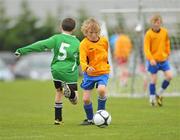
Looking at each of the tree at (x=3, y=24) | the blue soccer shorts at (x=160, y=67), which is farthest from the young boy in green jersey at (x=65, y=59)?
the tree at (x=3, y=24)

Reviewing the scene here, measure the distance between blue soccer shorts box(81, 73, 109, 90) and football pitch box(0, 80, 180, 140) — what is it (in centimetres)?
70

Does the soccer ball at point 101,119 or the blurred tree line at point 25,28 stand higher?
the blurred tree line at point 25,28

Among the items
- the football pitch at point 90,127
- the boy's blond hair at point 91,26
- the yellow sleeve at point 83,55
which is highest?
the boy's blond hair at point 91,26

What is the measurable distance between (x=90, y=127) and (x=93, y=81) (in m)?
0.89

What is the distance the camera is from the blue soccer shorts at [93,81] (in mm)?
13293

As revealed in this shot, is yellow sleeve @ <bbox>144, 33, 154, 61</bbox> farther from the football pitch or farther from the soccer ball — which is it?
the soccer ball

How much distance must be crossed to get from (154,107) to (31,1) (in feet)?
115

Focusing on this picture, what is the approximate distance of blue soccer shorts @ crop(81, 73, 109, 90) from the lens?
13293mm

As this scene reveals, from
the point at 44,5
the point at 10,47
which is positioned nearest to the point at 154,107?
the point at 10,47

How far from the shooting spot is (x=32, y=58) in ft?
136

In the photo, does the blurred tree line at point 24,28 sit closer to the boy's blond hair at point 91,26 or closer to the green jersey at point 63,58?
the green jersey at point 63,58

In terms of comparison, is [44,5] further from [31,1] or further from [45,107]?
[45,107]

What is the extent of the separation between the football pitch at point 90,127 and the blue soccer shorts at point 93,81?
2.30 feet

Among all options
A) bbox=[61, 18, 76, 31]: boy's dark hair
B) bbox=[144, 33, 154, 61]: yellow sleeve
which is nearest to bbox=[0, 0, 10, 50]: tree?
bbox=[144, 33, 154, 61]: yellow sleeve
